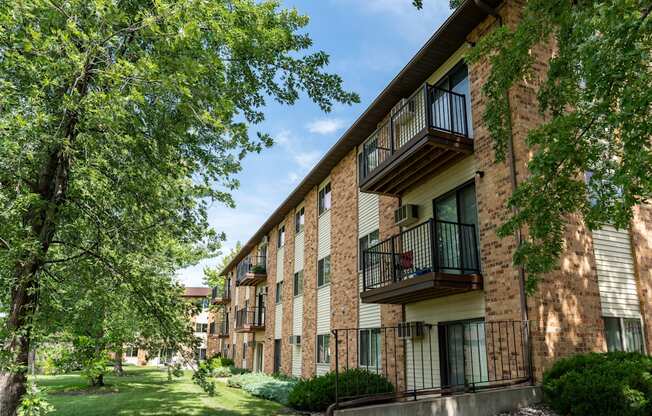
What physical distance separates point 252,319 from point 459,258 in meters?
19.9

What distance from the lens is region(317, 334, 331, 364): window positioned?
1698 cm

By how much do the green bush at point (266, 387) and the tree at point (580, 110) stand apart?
33.3 ft

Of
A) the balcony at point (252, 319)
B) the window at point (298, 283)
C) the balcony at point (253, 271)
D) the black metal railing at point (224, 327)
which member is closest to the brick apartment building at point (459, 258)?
the window at point (298, 283)

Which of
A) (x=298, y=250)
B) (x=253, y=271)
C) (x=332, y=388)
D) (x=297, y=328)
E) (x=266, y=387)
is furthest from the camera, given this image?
(x=253, y=271)

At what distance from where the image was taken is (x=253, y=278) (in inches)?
1088

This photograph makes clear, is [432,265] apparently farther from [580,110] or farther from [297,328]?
[297,328]

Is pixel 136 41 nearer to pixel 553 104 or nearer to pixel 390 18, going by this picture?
pixel 390 18

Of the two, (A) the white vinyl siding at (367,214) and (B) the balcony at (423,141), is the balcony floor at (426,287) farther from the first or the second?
(A) the white vinyl siding at (367,214)

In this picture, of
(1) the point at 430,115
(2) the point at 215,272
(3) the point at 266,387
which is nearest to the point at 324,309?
(3) the point at 266,387

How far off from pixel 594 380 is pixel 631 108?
3.90m

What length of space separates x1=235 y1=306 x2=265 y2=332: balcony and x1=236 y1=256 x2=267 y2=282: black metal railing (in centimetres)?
213

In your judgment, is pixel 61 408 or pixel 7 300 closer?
pixel 7 300

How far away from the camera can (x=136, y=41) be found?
7.45m

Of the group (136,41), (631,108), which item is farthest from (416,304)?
(136,41)
